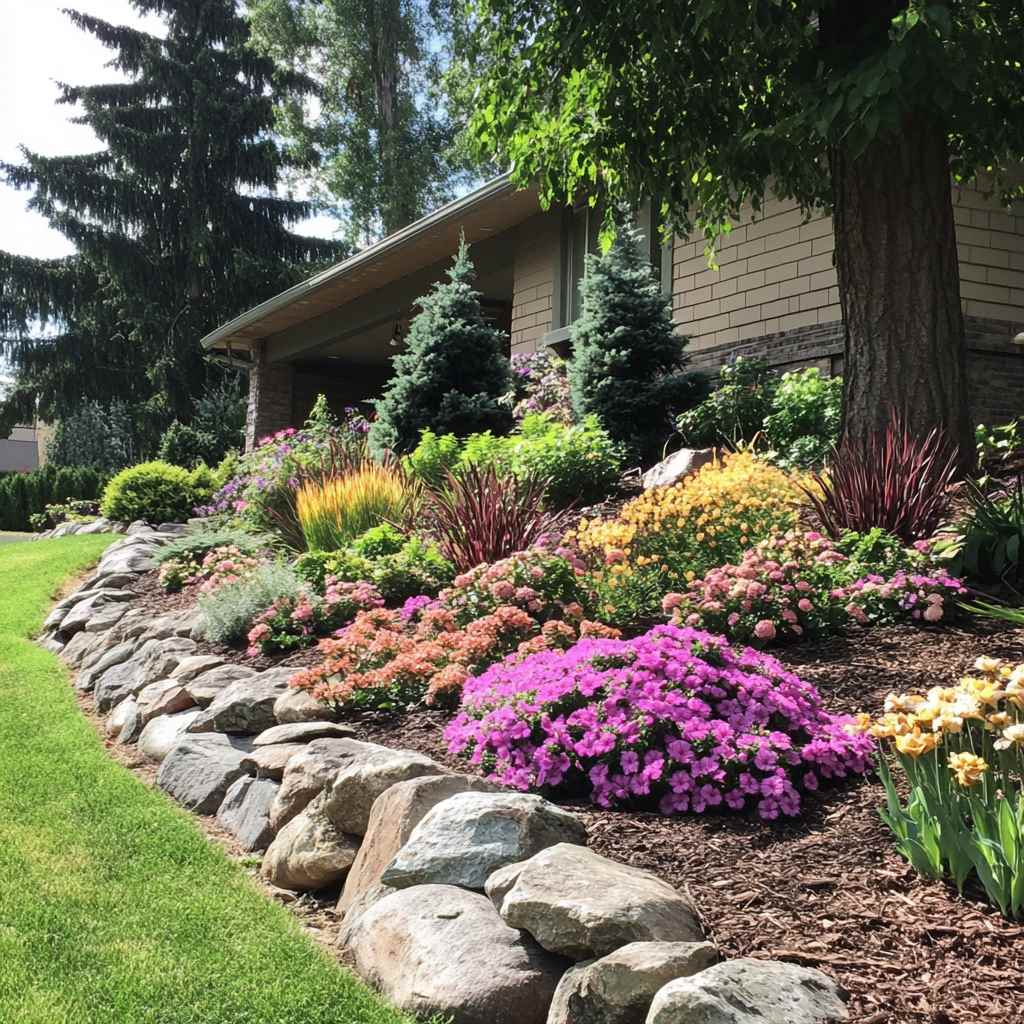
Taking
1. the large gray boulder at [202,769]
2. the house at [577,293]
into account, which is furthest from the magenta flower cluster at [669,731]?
the house at [577,293]

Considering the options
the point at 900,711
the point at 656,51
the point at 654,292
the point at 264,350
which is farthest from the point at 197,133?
the point at 900,711

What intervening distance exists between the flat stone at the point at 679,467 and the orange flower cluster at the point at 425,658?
3.04m

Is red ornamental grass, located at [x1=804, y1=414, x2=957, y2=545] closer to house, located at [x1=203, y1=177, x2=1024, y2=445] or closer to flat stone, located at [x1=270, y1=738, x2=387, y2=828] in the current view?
flat stone, located at [x1=270, y1=738, x2=387, y2=828]

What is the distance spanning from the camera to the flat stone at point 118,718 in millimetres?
5965

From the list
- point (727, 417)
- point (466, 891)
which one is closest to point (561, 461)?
point (727, 417)

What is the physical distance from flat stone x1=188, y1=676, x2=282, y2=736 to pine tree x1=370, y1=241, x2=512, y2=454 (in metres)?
6.19

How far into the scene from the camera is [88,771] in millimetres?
4863

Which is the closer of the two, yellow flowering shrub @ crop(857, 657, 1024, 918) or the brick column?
yellow flowering shrub @ crop(857, 657, 1024, 918)

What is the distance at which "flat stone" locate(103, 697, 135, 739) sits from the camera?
19.6ft

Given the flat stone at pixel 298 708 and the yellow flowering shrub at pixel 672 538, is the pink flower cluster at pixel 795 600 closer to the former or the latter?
the yellow flowering shrub at pixel 672 538

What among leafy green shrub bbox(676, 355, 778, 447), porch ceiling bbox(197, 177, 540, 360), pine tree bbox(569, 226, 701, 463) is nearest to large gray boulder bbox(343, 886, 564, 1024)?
leafy green shrub bbox(676, 355, 778, 447)

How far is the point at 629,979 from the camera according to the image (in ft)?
7.44

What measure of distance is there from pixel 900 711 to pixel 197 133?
30.5 m

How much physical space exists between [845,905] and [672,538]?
10.1ft
